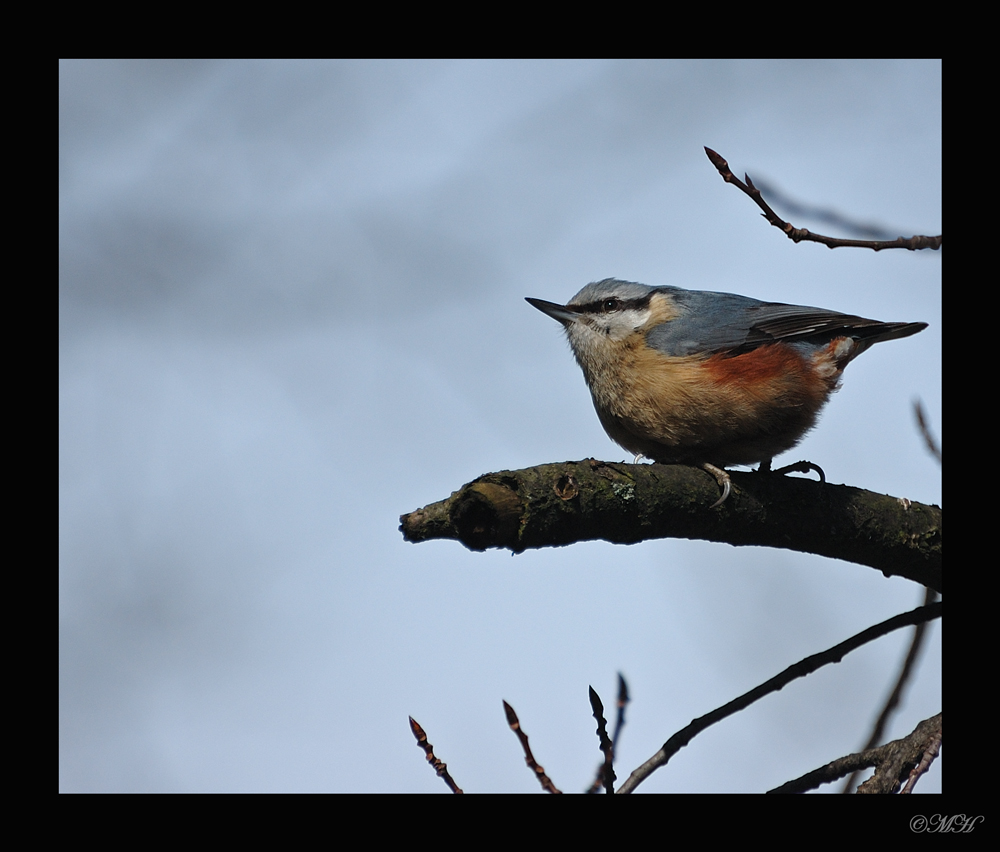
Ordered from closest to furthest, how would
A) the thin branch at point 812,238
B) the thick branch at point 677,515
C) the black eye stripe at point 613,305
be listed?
the thin branch at point 812,238
the thick branch at point 677,515
the black eye stripe at point 613,305

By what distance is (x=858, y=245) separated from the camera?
7.20 ft

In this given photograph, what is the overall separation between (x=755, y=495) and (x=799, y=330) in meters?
1.28

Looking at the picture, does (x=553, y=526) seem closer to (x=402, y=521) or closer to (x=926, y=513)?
(x=402, y=521)

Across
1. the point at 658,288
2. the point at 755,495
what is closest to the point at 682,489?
the point at 755,495

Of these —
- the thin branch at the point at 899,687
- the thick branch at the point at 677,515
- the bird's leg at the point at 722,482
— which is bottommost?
the thin branch at the point at 899,687

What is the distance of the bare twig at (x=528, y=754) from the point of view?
246 cm

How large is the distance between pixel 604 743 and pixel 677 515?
785 mm

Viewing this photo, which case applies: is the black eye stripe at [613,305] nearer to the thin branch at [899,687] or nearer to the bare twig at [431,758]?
the thin branch at [899,687]

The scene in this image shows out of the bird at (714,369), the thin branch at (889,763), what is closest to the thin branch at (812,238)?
the bird at (714,369)

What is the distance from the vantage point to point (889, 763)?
2492 millimetres

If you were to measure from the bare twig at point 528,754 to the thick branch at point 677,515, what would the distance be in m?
0.61

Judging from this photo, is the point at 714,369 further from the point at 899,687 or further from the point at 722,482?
the point at 899,687

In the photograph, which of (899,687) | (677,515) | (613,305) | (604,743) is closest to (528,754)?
(604,743)
